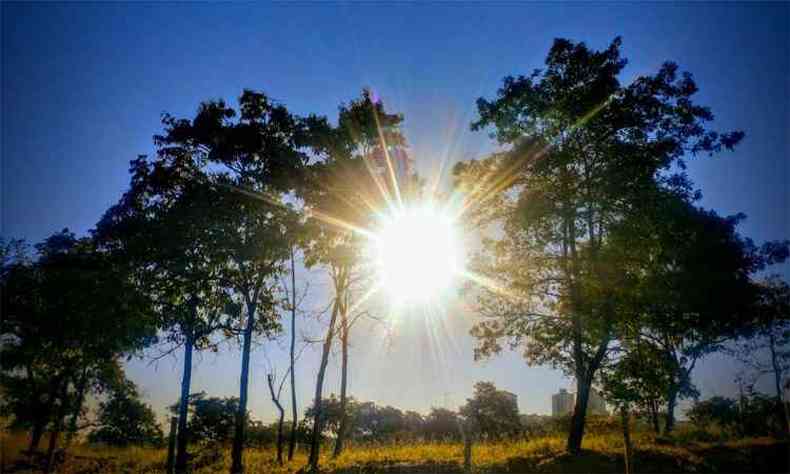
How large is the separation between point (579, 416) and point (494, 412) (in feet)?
124

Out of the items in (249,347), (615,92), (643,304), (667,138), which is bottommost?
(249,347)

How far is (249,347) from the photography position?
59.8ft

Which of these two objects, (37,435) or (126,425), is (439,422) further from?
(37,435)

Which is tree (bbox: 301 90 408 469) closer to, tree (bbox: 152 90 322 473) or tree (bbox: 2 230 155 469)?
tree (bbox: 152 90 322 473)

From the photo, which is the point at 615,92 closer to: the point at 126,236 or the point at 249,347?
the point at 249,347

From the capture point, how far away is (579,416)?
15.8m

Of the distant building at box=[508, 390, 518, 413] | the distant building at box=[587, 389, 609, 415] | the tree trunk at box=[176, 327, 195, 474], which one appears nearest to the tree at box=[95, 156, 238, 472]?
the tree trunk at box=[176, 327, 195, 474]

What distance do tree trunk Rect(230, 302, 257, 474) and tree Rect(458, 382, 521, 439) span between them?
29.1ft

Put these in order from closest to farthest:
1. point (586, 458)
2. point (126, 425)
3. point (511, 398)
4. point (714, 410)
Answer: point (586, 458) → point (714, 410) → point (126, 425) → point (511, 398)

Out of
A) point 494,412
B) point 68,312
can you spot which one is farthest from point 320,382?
point 494,412

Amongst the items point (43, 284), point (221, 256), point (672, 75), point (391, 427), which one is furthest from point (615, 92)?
point (391, 427)

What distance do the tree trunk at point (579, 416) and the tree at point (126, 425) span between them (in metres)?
43.4

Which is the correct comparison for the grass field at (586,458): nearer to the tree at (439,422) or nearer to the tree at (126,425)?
the tree at (126,425)

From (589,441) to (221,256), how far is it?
1742 centimetres
